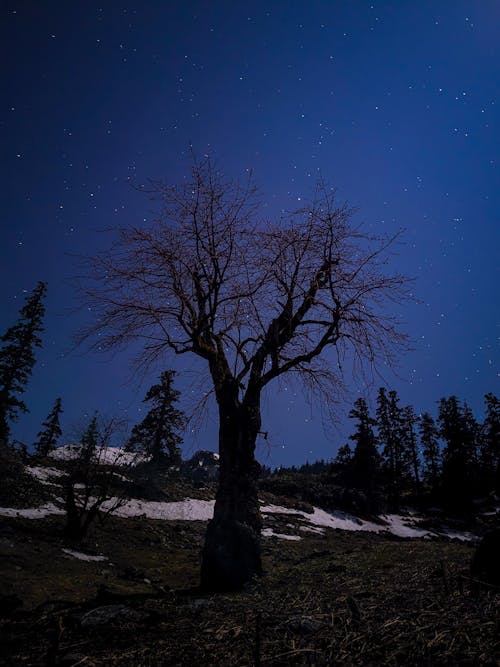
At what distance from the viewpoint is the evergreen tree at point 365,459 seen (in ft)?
127

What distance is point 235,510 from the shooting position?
7457mm

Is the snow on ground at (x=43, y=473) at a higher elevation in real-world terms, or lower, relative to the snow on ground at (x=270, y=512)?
higher

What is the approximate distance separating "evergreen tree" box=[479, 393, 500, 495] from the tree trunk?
154 feet

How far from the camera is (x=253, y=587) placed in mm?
6652

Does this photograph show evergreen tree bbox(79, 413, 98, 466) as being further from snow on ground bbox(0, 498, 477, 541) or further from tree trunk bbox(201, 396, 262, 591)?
tree trunk bbox(201, 396, 262, 591)

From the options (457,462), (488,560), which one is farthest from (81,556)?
(457,462)

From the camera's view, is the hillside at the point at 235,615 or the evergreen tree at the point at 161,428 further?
the evergreen tree at the point at 161,428

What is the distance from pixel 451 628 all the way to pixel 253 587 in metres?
4.41

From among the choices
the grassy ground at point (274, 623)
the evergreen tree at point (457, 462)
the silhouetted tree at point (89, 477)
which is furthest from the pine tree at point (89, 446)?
the evergreen tree at point (457, 462)

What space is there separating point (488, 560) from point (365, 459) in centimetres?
3711

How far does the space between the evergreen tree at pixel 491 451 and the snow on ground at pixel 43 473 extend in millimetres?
45385

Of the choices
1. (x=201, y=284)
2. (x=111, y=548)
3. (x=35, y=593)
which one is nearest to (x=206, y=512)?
(x=111, y=548)

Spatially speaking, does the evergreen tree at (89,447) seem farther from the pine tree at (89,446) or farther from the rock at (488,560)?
the rock at (488,560)

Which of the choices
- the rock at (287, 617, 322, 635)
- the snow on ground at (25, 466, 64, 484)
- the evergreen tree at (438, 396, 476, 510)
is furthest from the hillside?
the evergreen tree at (438, 396, 476, 510)
